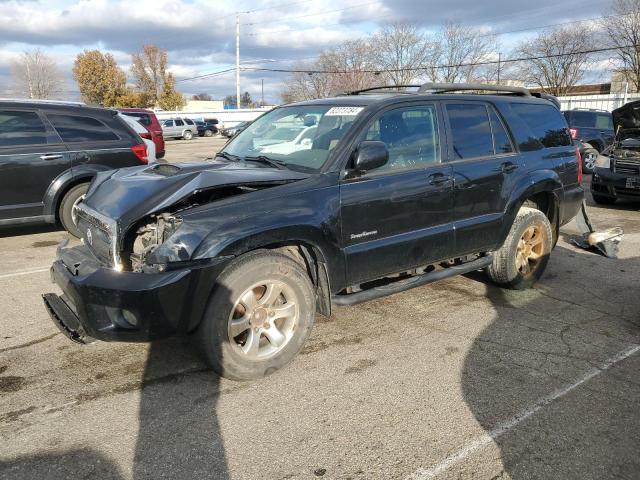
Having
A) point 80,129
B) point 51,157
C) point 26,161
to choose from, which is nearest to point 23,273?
point 26,161

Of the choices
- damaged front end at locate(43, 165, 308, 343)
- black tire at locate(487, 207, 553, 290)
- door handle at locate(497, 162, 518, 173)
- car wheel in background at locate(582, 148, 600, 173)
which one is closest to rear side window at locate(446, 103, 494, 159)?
door handle at locate(497, 162, 518, 173)

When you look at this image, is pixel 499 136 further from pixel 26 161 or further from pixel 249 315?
pixel 26 161

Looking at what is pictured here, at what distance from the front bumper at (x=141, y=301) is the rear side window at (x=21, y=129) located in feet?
15.5

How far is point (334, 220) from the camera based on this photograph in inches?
144

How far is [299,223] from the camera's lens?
3.45 metres

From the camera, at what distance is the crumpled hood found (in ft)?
10.7

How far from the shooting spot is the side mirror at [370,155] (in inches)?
143

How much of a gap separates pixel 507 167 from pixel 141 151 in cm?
538

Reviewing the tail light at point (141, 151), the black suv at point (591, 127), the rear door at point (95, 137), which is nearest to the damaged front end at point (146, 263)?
the rear door at point (95, 137)

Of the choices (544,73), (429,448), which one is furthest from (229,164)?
(544,73)

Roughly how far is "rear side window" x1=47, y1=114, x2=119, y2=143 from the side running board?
5267mm

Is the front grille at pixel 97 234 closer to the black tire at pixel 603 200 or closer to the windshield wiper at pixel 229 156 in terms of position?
the windshield wiper at pixel 229 156

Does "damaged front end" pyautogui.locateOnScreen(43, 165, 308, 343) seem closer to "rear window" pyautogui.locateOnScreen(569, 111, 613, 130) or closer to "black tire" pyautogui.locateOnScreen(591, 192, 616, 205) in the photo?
"black tire" pyautogui.locateOnScreen(591, 192, 616, 205)

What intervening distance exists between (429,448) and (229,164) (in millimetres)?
2486
